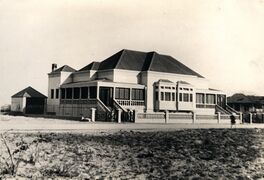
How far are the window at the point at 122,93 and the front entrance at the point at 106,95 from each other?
23.5 inches

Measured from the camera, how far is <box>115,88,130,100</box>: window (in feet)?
112

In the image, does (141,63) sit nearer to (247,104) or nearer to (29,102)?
(29,102)

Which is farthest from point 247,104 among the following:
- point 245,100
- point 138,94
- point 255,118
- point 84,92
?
point 84,92

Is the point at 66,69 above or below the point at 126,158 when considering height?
above

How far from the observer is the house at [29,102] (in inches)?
1783

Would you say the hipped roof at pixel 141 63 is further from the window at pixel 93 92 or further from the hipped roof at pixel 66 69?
the window at pixel 93 92

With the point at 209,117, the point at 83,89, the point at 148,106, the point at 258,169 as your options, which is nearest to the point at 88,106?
the point at 83,89

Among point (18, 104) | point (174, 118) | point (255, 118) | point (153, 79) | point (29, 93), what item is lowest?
point (255, 118)

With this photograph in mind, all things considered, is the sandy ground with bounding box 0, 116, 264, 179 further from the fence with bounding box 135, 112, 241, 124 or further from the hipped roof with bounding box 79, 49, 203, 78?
the hipped roof with bounding box 79, 49, 203, 78

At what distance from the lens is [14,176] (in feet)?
27.1

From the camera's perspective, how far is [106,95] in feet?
113

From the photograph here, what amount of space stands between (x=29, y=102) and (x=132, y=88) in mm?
16871

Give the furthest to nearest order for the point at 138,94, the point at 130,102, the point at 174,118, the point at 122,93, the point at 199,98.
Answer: the point at 199,98, the point at 138,94, the point at 130,102, the point at 122,93, the point at 174,118

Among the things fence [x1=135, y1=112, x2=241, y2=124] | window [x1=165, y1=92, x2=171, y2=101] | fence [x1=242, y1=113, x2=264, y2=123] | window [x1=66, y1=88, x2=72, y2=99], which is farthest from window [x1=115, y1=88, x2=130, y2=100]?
fence [x1=242, y1=113, x2=264, y2=123]
